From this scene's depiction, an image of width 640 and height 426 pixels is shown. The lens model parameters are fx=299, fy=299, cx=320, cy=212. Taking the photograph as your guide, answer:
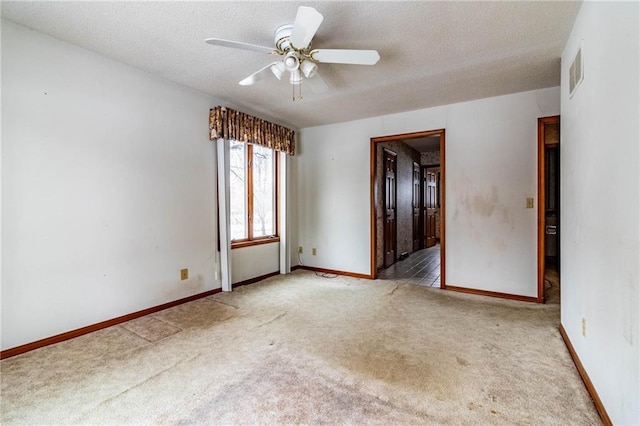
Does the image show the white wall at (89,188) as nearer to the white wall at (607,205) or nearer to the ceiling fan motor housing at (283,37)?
the ceiling fan motor housing at (283,37)

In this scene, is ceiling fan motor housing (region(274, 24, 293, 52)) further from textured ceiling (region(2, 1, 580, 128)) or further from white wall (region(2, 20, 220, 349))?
white wall (region(2, 20, 220, 349))

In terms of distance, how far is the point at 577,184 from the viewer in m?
2.03

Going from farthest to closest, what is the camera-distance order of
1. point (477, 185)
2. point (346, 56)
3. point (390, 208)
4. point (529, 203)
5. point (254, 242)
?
1. point (390, 208)
2. point (254, 242)
3. point (477, 185)
4. point (529, 203)
5. point (346, 56)

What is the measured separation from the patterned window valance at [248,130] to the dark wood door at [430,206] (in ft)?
14.9

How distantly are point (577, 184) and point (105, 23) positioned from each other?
348 centimetres

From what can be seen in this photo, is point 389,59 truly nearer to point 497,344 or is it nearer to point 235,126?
point 235,126

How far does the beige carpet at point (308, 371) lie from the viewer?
1.56 meters

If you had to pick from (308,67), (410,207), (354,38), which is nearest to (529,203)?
(354,38)

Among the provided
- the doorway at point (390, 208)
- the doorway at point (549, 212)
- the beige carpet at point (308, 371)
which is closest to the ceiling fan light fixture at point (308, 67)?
the beige carpet at point (308, 371)

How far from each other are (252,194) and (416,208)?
14.4 ft

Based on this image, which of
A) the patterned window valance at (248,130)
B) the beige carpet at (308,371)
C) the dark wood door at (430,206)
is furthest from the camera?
the dark wood door at (430,206)

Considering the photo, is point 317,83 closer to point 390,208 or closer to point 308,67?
point 308,67

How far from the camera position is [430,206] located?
26.9 feet

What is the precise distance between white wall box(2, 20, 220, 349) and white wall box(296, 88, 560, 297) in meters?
2.21
